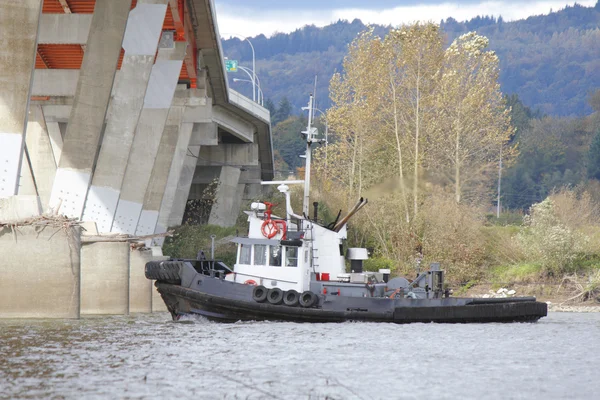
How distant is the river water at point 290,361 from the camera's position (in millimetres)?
15781

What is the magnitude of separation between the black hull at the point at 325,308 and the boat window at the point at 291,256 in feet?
4.36

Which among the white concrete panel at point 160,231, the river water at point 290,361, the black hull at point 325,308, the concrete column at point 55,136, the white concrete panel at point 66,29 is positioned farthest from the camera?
the white concrete panel at point 160,231

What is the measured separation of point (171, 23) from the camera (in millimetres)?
34062

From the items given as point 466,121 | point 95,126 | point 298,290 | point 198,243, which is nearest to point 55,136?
point 198,243

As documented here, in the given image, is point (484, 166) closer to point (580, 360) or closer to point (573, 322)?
point (573, 322)

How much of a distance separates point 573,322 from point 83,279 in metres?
15.7

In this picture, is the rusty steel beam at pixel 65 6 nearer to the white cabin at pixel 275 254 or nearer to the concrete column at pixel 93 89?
the concrete column at pixel 93 89

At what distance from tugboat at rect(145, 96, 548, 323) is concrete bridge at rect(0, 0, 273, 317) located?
2.38 m

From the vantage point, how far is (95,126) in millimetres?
26656

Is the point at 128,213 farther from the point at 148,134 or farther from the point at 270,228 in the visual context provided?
the point at 270,228

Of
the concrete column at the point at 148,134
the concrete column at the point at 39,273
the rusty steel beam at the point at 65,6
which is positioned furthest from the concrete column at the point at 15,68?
the concrete column at the point at 148,134

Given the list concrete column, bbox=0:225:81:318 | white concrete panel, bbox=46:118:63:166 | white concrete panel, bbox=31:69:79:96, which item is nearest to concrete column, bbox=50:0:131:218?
concrete column, bbox=0:225:81:318

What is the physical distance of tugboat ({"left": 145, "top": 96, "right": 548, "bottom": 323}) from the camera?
28344mm

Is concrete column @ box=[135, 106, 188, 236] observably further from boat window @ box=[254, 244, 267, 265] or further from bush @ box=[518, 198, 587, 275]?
bush @ box=[518, 198, 587, 275]
